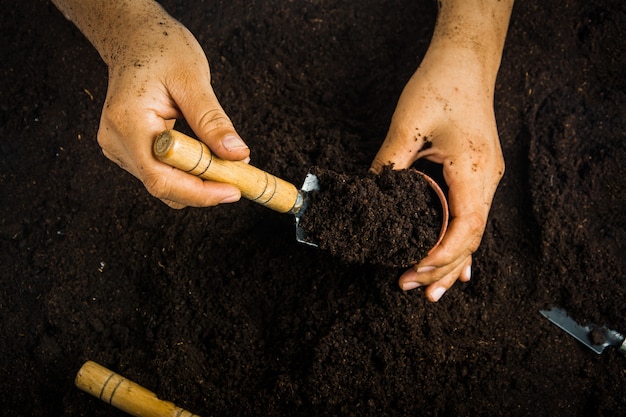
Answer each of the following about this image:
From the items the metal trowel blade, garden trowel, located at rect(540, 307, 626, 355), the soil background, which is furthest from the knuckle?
garden trowel, located at rect(540, 307, 626, 355)

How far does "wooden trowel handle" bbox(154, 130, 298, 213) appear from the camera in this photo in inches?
47.9

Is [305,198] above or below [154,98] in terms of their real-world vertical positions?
below

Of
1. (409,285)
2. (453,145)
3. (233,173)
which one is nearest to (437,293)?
(409,285)

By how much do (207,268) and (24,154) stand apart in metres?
0.97

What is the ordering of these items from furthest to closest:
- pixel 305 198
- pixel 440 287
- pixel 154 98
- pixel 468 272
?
pixel 468 272
pixel 440 287
pixel 305 198
pixel 154 98

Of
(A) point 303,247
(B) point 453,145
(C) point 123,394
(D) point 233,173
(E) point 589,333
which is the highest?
(B) point 453,145

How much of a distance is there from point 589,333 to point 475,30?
1144mm

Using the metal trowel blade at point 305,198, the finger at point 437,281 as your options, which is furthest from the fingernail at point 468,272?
the metal trowel blade at point 305,198

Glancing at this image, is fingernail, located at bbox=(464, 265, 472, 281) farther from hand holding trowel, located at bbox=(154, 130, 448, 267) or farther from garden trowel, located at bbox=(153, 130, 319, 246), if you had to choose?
garden trowel, located at bbox=(153, 130, 319, 246)

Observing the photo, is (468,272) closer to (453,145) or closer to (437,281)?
(437,281)

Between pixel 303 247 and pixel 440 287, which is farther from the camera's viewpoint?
pixel 303 247

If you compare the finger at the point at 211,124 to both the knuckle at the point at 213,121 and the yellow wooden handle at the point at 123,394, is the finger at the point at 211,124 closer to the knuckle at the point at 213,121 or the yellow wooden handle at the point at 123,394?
the knuckle at the point at 213,121

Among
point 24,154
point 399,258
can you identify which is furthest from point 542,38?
point 24,154

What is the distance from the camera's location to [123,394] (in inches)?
64.3
